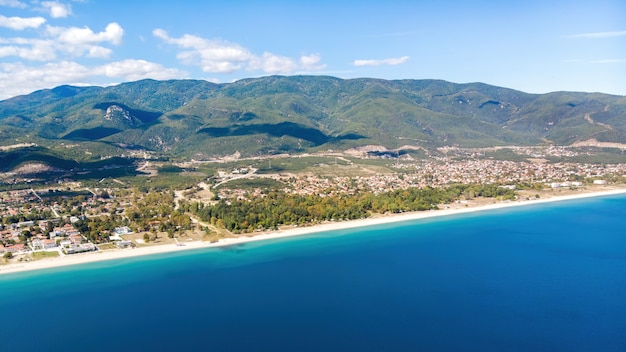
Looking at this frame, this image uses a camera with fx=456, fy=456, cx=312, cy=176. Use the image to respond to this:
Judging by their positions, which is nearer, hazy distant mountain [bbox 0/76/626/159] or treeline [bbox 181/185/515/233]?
treeline [bbox 181/185/515/233]

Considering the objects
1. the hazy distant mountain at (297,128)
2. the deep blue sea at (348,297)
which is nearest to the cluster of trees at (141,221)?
the deep blue sea at (348,297)

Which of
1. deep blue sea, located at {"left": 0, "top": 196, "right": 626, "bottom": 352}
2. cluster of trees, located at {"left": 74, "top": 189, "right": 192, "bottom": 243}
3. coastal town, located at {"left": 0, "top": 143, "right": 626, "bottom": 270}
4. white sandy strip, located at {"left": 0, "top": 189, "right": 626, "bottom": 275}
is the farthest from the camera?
cluster of trees, located at {"left": 74, "top": 189, "right": 192, "bottom": 243}

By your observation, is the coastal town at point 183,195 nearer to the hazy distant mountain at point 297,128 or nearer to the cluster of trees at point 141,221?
A: the cluster of trees at point 141,221

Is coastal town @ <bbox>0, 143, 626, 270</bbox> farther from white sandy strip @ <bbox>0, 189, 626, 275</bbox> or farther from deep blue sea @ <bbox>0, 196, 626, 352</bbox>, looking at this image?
deep blue sea @ <bbox>0, 196, 626, 352</bbox>

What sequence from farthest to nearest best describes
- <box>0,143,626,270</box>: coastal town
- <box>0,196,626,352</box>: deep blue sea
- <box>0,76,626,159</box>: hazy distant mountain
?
<box>0,76,626,159</box>: hazy distant mountain, <box>0,143,626,270</box>: coastal town, <box>0,196,626,352</box>: deep blue sea

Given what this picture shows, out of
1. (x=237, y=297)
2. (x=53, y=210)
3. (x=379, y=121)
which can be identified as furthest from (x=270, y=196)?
(x=379, y=121)

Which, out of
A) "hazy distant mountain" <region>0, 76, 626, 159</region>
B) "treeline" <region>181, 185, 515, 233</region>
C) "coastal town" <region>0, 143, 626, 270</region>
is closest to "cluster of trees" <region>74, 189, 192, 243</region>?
"coastal town" <region>0, 143, 626, 270</region>

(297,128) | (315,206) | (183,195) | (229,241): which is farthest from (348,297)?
(297,128)
